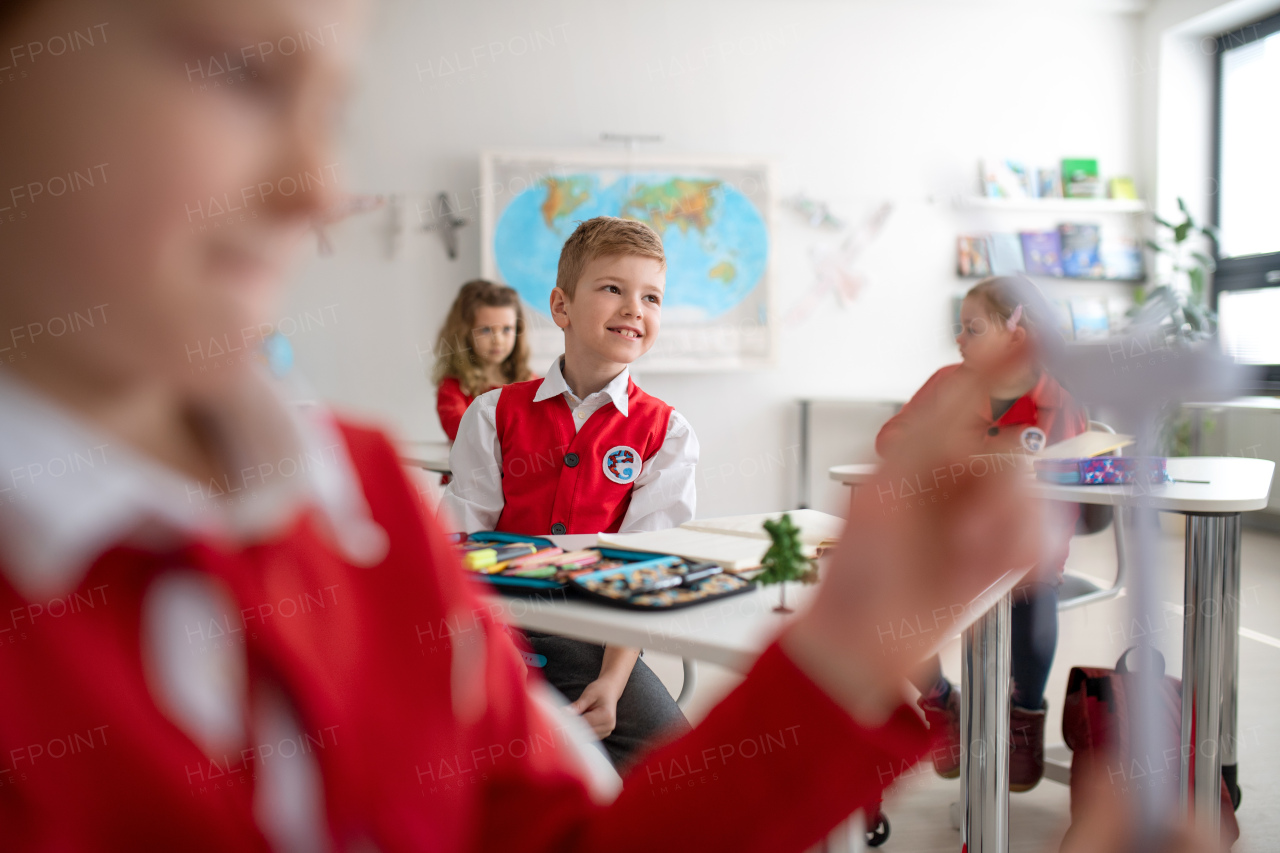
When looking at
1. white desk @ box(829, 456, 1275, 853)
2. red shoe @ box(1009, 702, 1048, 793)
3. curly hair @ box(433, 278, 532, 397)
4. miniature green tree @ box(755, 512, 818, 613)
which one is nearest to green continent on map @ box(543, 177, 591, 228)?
curly hair @ box(433, 278, 532, 397)

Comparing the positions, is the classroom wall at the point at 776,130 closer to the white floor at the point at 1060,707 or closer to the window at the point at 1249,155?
the window at the point at 1249,155

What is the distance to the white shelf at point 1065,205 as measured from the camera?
4742 millimetres

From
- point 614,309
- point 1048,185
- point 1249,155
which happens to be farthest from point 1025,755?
point 1249,155

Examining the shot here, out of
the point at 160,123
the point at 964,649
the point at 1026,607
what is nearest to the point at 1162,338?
the point at 160,123

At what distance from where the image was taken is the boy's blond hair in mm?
1722

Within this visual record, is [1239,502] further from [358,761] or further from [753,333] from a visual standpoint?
[753,333]

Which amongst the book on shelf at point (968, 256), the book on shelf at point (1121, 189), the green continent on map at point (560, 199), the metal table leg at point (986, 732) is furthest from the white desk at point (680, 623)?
the book on shelf at point (1121, 189)

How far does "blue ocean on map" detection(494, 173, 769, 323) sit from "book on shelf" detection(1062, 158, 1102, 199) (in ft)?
6.02

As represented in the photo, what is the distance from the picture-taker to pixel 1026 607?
6.93 ft

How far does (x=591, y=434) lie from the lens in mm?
1617

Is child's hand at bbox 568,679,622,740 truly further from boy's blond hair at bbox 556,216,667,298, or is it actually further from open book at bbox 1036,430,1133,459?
open book at bbox 1036,430,1133,459

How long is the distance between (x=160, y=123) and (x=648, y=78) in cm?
474

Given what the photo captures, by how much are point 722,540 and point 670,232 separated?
340cm

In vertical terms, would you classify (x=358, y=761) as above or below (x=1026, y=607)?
above
